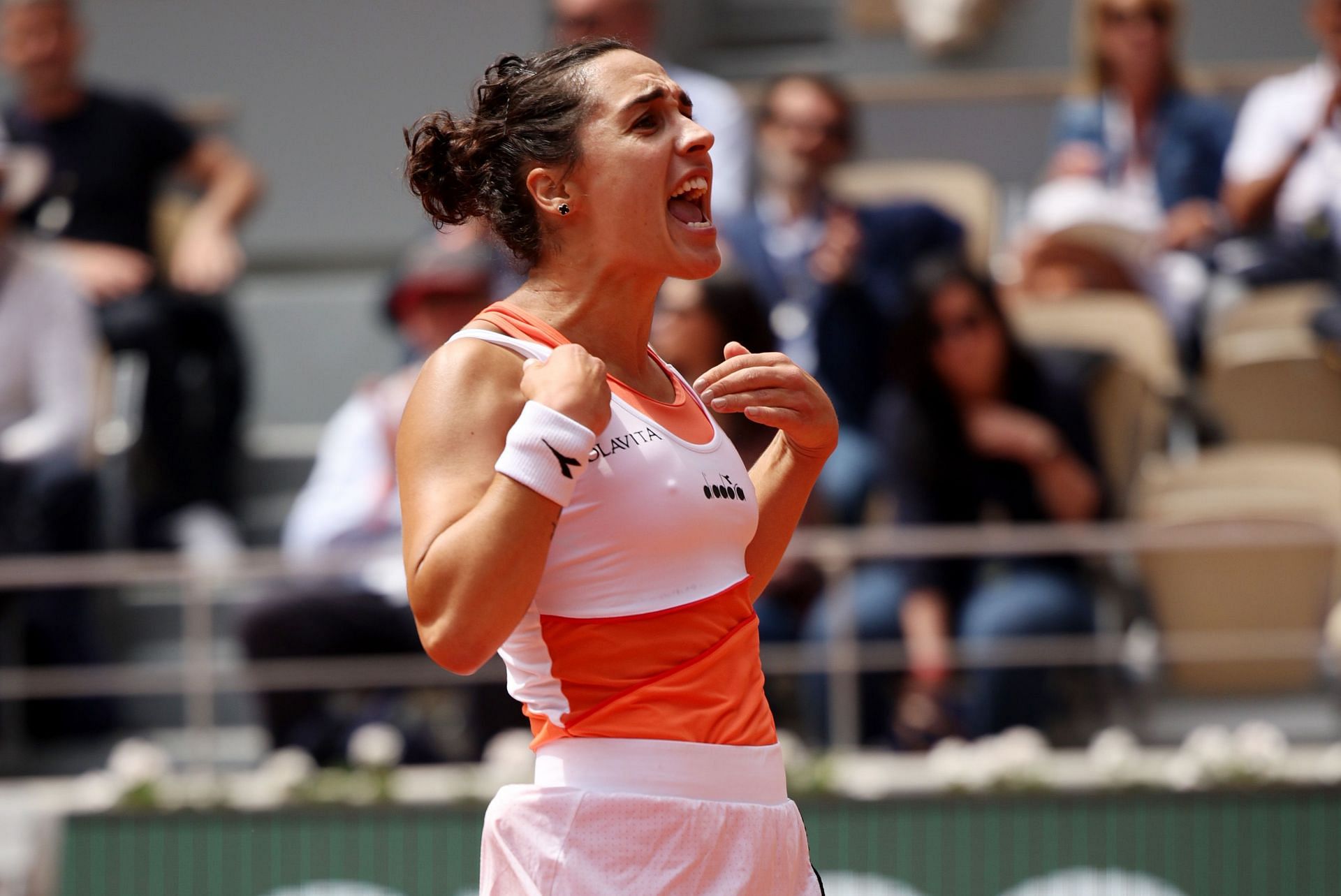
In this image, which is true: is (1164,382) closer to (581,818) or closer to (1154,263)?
(1154,263)

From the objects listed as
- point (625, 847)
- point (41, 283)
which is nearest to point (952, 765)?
point (625, 847)

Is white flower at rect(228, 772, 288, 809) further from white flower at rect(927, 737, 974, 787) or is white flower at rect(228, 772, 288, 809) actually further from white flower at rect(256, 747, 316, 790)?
white flower at rect(927, 737, 974, 787)

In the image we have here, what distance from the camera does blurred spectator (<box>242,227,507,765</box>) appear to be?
20.0ft

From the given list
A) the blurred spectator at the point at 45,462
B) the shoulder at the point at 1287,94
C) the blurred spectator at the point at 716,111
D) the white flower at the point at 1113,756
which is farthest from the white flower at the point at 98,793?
the shoulder at the point at 1287,94

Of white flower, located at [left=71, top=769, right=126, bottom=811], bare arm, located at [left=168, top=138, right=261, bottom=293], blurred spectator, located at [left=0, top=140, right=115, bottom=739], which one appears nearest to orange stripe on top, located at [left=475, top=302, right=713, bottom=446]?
white flower, located at [left=71, top=769, right=126, bottom=811]

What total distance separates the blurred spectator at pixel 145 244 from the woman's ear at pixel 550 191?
510 centimetres

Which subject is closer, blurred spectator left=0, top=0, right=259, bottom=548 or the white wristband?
the white wristband

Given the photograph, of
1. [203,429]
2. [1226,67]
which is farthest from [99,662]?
[1226,67]

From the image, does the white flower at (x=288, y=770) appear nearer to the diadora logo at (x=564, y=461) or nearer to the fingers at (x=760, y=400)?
the fingers at (x=760, y=400)

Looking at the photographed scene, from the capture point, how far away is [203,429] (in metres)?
7.52

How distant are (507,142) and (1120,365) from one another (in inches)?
180

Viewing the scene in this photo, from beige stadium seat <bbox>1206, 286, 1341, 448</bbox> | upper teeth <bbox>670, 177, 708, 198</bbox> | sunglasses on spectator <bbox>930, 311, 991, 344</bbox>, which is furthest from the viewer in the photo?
beige stadium seat <bbox>1206, 286, 1341, 448</bbox>

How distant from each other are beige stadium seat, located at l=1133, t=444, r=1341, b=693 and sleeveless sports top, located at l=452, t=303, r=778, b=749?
3939 mm

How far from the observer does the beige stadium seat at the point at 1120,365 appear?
21.4 feet
